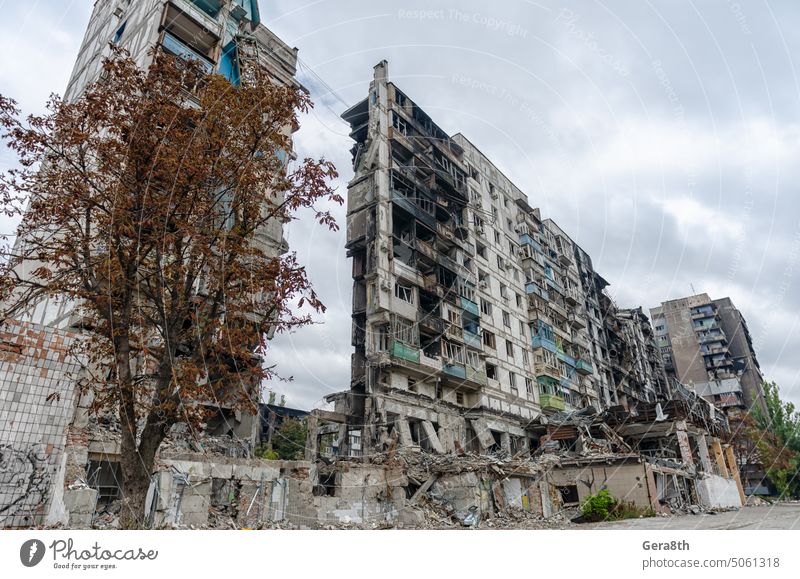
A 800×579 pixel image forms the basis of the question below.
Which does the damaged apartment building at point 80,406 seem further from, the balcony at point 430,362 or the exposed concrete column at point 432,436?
the balcony at point 430,362

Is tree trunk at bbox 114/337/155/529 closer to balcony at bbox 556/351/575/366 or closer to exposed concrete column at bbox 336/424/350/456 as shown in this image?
exposed concrete column at bbox 336/424/350/456

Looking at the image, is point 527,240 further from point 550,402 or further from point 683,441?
point 683,441

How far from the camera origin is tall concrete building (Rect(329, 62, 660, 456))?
25.9 m

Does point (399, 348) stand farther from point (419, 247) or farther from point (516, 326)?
point (516, 326)

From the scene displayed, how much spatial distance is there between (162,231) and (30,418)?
476cm

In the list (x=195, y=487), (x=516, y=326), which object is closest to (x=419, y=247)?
(x=516, y=326)

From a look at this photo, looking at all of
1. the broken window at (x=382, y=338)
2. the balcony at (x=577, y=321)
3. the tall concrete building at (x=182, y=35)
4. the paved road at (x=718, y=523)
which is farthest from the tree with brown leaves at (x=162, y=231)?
the balcony at (x=577, y=321)

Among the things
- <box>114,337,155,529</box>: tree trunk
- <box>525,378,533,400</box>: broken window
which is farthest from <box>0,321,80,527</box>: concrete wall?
<box>525,378,533,400</box>: broken window

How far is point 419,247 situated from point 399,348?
317 inches

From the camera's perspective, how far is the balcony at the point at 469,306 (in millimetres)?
32406

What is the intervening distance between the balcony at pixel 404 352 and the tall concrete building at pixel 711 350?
55400 mm

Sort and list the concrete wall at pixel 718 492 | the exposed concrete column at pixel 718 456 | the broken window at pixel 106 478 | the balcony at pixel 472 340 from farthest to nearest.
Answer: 1. the exposed concrete column at pixel 718 456
2. the balcony at pixel 472 340
3. the concrete wall at pixel 718 492
4. the broken window at pixel 106 478

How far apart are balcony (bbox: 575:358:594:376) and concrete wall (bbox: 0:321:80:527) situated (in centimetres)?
4187

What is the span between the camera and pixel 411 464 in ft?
68.1
